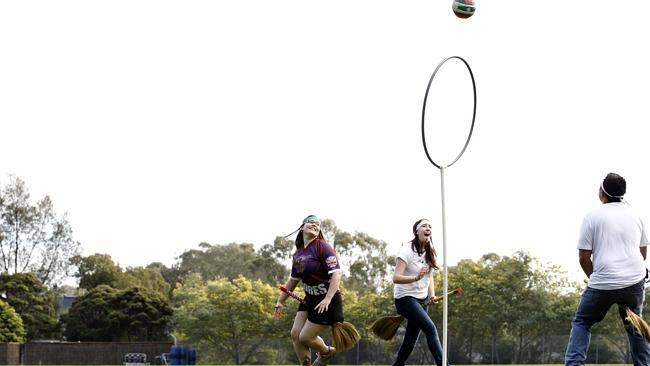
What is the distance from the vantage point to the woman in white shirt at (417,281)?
41.8ft

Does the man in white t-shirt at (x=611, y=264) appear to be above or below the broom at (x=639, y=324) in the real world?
above

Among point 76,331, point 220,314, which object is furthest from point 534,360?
point 76,331

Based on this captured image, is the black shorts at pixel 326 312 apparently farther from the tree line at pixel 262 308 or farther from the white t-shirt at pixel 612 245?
the tree line at pixel 262 308

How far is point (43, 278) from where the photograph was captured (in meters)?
82.2

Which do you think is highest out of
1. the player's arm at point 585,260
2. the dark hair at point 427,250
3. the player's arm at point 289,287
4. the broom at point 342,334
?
the dark hair at point 427,250

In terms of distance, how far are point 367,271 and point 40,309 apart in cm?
2732

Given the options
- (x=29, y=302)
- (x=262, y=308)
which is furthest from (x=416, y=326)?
(x=29, y=302)

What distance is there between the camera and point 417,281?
1288cm

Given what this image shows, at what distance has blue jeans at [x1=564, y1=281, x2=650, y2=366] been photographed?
9453mm

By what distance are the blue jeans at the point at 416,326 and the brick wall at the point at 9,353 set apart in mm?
53061

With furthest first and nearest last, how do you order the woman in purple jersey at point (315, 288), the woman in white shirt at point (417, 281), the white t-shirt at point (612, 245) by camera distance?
the woman in white shirt at point (417, 281)
the woman in purple jersey at point (315, 288)
the white t-shirt at point (612, 245)

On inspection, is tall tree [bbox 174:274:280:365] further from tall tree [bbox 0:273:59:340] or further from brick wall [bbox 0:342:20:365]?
tall tree [bbox 0:273:59:340]

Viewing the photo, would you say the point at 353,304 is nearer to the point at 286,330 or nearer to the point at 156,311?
the point at 286,330

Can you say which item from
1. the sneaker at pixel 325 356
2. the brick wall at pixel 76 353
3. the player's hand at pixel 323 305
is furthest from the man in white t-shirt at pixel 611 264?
the brick wall at pixel 76 353
